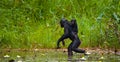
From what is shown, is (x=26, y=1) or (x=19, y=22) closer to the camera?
(x=19, y=22)

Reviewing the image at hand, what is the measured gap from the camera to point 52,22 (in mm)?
13711

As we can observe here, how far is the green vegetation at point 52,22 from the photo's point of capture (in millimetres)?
12484

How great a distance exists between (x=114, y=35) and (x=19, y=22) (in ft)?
10.1

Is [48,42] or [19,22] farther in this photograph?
[19,22]

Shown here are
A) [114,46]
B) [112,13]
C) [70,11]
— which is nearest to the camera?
[114,46]

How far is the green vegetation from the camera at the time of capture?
1248 cm

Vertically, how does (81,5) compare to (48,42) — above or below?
above

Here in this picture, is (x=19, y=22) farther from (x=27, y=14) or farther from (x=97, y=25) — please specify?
(x=97, y=25)

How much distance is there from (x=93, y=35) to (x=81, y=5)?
218 centimetres

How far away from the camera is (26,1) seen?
14.8m

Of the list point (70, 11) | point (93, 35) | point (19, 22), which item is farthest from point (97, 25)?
point (19, 22)

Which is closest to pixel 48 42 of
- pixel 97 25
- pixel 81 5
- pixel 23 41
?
pixel 23 41

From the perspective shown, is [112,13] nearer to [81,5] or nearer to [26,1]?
[81,5]

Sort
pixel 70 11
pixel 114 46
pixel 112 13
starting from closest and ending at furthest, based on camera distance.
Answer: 1. pixel 114 46
2. pixel 112 13
3. pixel 70 11
